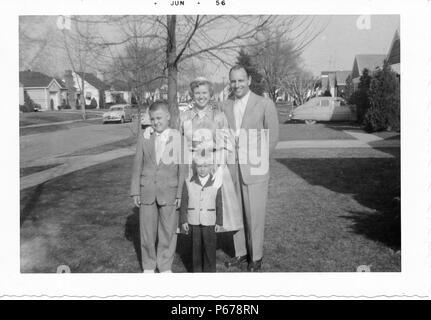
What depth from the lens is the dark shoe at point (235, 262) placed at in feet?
9.10

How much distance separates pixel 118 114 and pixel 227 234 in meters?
1.42

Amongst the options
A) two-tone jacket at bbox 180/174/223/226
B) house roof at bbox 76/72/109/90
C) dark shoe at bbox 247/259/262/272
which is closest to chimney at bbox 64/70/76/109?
house roof at bbox 76/72/109/90

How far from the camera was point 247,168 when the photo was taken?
2703 millimetres

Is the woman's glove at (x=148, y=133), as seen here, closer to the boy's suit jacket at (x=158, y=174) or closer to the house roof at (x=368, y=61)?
the boy's suit jacket at (x=158, y=174)

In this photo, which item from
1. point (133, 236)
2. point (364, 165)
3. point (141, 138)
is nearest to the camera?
point (141, 138)

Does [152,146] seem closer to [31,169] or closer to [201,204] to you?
[201,204]

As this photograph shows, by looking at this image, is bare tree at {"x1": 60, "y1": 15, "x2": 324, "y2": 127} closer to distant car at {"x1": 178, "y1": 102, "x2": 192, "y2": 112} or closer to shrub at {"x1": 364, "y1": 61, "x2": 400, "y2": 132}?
distant car at {"x1": 178, "y1": 102, "x2": 192, "y2": 112}

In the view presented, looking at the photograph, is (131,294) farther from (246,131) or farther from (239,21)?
(239,21)

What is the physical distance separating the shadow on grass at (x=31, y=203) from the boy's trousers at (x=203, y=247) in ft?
3.98

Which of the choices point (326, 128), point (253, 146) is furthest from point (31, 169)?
point (326, 128)

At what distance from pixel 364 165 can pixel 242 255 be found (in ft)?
8.46

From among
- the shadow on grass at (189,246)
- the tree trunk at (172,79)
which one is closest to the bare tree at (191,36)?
the tree trunk at (172,79)

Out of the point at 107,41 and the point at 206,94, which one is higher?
the point at 107,41
